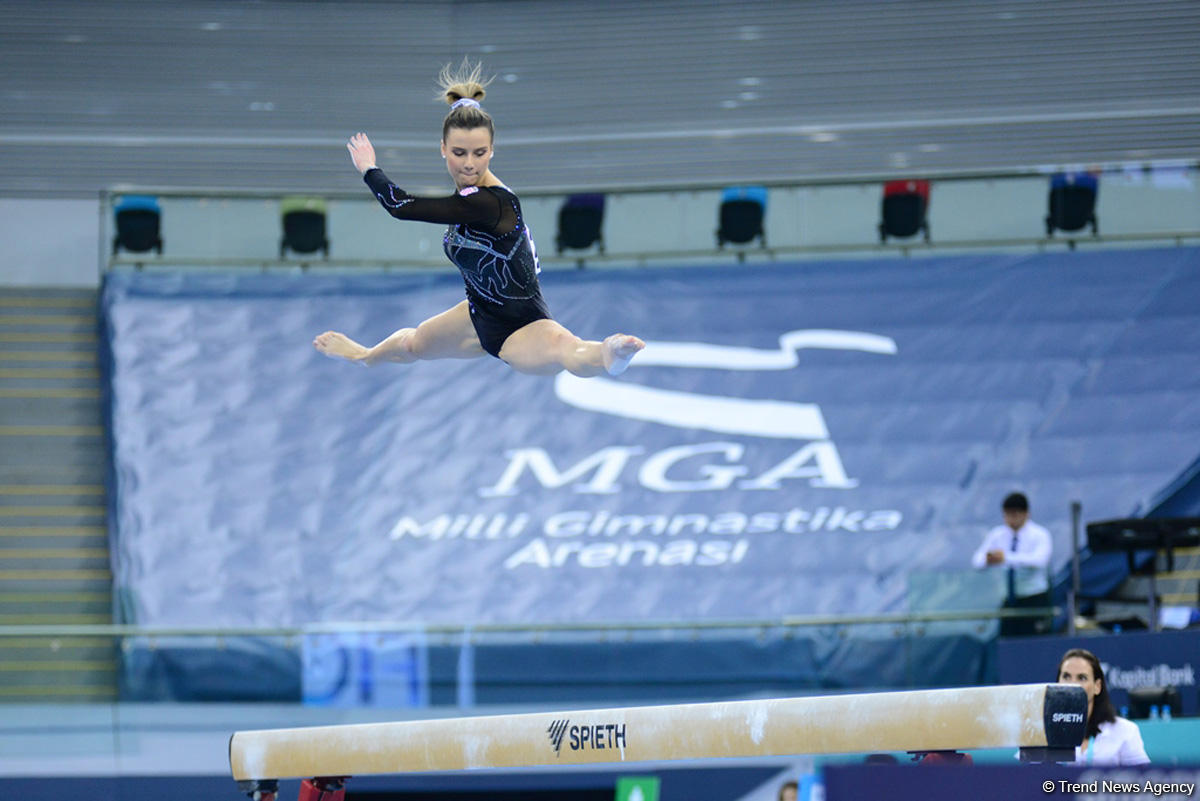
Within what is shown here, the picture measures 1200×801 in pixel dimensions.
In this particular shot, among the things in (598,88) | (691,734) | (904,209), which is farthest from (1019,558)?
(598,88)

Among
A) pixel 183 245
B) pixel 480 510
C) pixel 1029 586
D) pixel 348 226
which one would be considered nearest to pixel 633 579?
pixel 480 510

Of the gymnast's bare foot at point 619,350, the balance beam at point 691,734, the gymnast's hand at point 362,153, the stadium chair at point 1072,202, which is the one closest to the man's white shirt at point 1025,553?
the stadium chair at point 1072,202

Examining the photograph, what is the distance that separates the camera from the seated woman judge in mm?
5160

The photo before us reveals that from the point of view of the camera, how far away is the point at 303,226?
461 inches

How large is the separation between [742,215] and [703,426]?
189cm

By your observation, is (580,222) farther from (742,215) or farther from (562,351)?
(562,351)

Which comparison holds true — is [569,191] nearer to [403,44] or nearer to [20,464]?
[403,44]

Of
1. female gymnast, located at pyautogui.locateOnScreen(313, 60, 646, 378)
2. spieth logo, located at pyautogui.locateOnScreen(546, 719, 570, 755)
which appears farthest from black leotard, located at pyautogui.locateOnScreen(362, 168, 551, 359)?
spieth logo, located at pyautogui.locateOnScreen(546, 719, 570, 755)

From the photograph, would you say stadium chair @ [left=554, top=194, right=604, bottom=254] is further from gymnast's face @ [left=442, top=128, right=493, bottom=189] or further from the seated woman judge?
gymnast's face @ [left=442, top=128, right=493, bottom=189]

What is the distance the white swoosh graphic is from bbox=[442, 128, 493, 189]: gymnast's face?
22.2 ft

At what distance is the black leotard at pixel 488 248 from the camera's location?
423cm

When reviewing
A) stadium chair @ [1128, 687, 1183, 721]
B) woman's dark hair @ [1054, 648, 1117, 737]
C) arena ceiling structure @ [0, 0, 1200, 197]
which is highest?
arena ceiling structure @ [0, 0, 1200, 197]

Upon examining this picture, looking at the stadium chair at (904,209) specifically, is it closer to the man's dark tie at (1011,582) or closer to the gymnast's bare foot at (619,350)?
the man's dark tie at (1011,582)

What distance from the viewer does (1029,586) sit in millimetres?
8508
